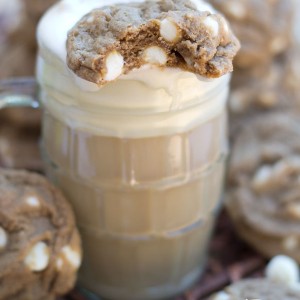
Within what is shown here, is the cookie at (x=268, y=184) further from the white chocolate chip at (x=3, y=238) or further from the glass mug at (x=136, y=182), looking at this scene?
the white chocolate chip at (x=3, y=238)

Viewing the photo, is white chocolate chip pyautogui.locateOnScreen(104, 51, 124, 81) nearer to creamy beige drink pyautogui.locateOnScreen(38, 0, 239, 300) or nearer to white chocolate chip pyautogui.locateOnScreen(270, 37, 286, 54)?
creamy beige drink pyautogui.locateOnScreen(38, 0, 239, 300)

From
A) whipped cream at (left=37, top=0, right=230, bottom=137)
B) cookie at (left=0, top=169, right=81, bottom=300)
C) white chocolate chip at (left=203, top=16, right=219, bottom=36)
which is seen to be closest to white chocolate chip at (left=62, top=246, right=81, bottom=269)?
cookie at (left=0, top=169, right=81, bottom=300)

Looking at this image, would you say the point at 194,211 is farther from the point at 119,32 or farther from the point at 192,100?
the point at 119,32

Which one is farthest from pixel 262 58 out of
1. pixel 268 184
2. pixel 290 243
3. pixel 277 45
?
pixel 290 243

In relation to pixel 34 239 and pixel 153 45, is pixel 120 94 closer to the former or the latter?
pixel 153 45

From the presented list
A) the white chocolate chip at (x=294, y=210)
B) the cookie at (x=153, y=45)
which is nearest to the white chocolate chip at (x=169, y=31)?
the cookie at (x=153, y=45)

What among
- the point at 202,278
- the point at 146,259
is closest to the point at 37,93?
the point at 146,259
